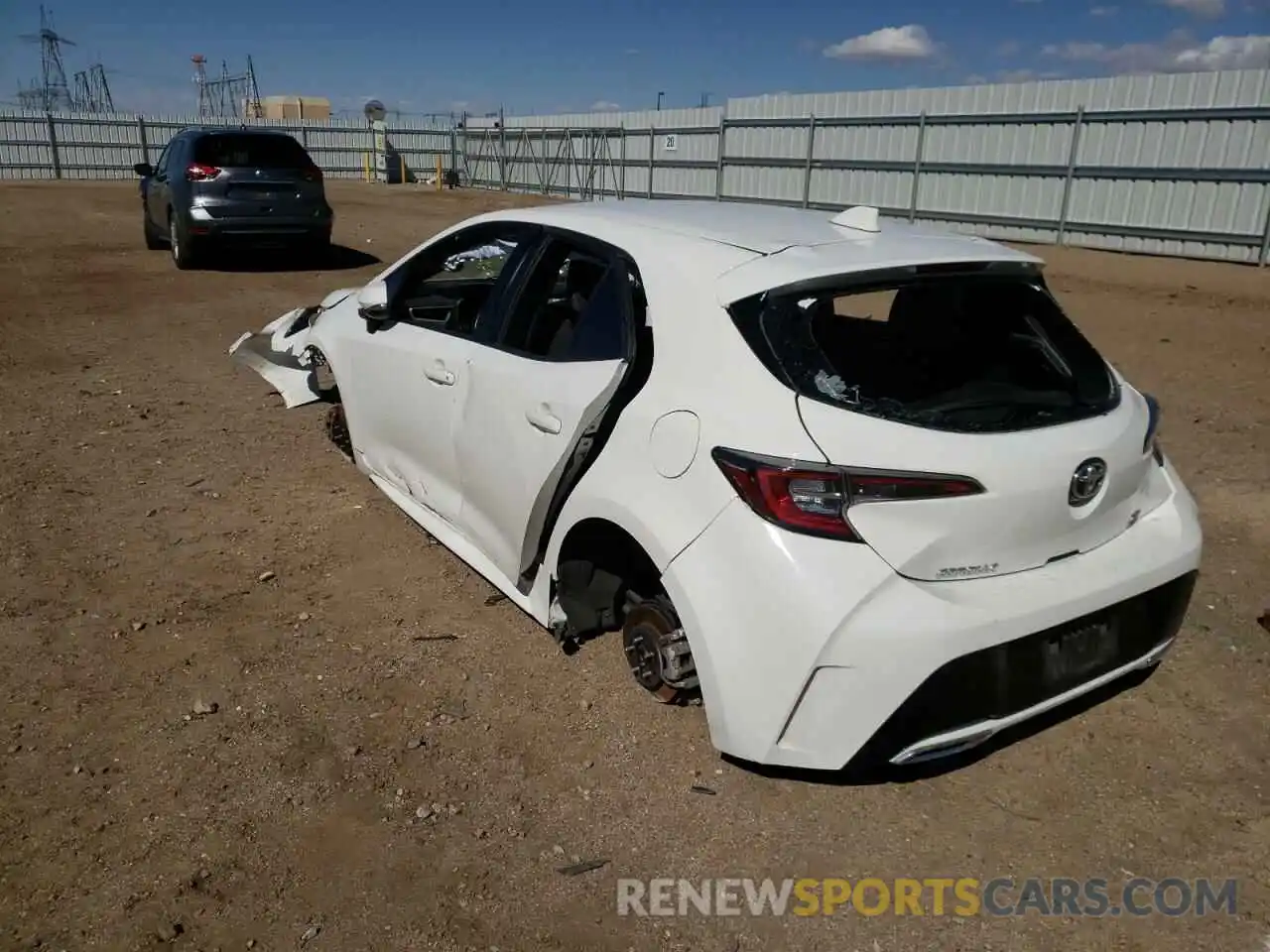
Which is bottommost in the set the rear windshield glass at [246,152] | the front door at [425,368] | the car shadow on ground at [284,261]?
the car shadow on ground at [284,261]

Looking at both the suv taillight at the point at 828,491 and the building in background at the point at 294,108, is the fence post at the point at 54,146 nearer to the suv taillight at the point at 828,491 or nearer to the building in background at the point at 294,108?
the building in background at the point at 294,108

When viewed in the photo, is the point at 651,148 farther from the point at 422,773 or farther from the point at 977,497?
the point at 977,497

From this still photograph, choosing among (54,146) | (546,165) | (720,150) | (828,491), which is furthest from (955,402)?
(54,146)

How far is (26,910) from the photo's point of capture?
2357mm

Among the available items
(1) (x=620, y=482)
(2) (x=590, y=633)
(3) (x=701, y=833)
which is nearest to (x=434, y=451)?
(2) (x=590, y=633)

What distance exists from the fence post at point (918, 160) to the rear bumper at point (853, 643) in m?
16.9

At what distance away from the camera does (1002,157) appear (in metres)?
17.0

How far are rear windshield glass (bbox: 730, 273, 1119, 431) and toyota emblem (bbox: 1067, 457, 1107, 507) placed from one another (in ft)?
0.47

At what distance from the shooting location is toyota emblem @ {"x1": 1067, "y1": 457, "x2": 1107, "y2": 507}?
2615mm

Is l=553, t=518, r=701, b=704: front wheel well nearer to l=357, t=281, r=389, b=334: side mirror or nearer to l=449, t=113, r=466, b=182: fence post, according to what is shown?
l=357, t=281, r=389, b=334: side mirror

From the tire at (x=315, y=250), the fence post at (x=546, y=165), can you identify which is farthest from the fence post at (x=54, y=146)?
the tire at (x=315, y=250)

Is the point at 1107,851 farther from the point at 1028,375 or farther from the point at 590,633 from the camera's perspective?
the point at 590,633

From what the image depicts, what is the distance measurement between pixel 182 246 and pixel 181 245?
38 mm

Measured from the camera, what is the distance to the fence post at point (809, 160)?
2039cm
